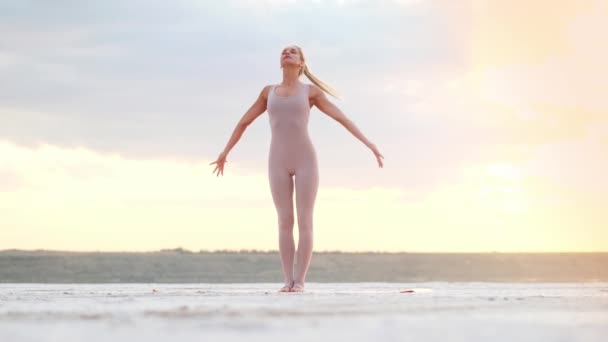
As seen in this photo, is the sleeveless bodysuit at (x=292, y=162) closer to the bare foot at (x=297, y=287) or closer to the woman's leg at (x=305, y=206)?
the woman's leg at (x=305, y=206)

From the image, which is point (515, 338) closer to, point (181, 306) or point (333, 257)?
point (181, 306)

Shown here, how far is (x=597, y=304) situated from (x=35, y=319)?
3.45 metres

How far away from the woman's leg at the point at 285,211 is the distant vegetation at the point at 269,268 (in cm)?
751

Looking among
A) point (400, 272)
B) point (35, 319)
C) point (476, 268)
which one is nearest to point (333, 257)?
point (400, 272)

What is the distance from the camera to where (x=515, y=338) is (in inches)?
139

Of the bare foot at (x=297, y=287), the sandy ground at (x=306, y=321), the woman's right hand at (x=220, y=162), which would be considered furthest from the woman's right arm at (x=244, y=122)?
the sandy ground at (x=306, y=321)

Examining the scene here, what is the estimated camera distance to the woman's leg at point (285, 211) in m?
9.08

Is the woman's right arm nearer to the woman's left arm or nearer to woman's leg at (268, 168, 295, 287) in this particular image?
the woman's left arm

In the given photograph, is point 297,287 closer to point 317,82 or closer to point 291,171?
point 291,171

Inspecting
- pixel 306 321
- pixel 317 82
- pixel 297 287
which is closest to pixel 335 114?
pixel 317 82

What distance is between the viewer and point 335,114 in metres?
9.45

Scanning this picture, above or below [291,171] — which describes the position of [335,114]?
Answer: above

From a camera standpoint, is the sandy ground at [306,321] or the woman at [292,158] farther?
the woman at [292,158]

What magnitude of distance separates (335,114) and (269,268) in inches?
335
